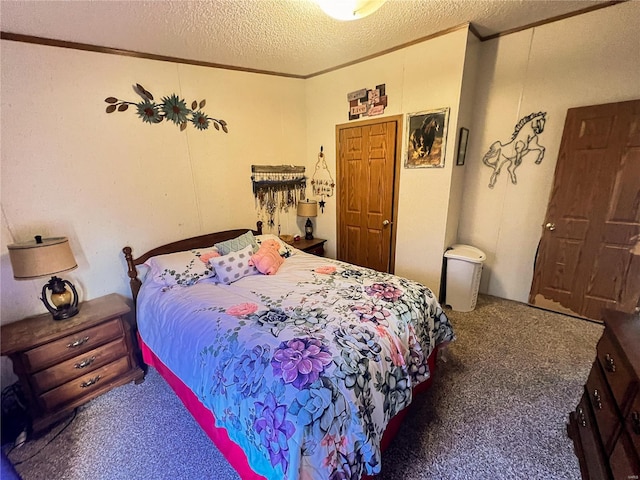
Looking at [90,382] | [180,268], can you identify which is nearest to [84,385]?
[90,382]

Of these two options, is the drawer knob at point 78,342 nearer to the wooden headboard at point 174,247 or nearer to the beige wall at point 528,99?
the wooden headboard at point 174,247

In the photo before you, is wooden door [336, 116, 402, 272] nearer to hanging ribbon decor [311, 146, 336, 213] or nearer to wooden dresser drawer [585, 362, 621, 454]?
hanging ribbon decor [311, 146, 336, 213]

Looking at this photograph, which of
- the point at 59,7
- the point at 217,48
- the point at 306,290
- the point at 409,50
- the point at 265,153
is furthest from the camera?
the point at 265,153

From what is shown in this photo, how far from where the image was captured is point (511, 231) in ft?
9.77

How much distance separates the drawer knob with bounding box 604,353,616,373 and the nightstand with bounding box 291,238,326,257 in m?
Result: 2.62

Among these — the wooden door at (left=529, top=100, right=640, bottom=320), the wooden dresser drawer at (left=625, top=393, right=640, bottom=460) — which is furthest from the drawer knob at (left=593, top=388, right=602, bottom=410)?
the wooden door at (left=529, top=100, right=640, bottom=320)

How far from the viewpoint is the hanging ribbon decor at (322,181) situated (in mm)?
3602

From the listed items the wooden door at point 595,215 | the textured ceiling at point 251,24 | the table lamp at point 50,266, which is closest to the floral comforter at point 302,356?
the table lamp at point 50,266

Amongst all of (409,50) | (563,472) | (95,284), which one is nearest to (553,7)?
(409,50)

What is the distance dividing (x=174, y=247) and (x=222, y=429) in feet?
5.68

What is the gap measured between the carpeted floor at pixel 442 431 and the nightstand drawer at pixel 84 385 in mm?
118

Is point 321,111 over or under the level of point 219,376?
over

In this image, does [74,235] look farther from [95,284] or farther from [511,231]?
[511,231]

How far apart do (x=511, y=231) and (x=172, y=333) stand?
335 cm
